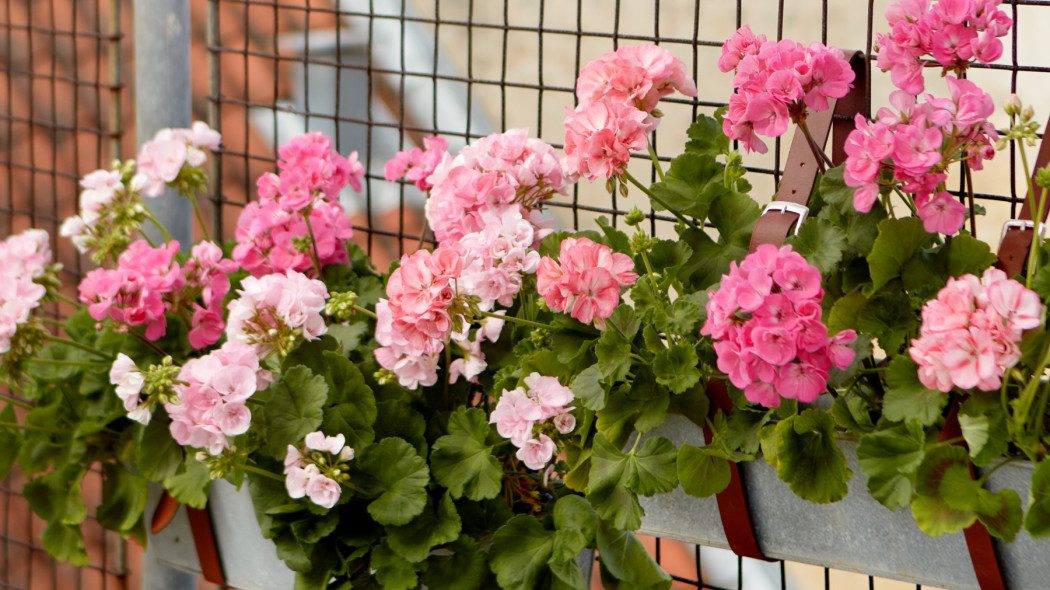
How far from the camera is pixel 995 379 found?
0.49 metres

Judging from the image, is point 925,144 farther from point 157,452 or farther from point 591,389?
point 157,452

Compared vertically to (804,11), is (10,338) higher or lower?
lower

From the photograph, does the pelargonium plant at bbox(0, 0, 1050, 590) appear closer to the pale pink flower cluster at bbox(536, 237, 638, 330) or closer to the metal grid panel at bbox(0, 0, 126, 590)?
the pale pink flower cluster at bbox(536, 237, 638, 330)

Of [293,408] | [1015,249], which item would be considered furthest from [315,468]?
[1015,249]

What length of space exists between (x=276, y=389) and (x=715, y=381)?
1.10ft

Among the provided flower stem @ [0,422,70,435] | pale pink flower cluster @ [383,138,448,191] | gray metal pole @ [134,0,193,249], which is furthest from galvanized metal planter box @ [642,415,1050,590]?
gray metal pole @ [134,0,193,249]

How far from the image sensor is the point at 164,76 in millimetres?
1093

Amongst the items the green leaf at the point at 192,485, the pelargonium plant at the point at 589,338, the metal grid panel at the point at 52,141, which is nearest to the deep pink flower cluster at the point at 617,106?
the pelargonium plant at the point at 589,338

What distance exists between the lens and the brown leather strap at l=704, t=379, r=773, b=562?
651 millimetres

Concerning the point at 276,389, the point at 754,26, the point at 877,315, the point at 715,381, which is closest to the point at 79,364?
the point at 276,389

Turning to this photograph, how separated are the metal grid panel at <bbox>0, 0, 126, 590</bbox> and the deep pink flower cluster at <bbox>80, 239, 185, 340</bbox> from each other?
43 centimetres

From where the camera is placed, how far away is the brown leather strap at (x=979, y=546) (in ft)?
1.86

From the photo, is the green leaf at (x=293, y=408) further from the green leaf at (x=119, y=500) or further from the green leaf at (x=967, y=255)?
the green leaf at (x=967, y=255)

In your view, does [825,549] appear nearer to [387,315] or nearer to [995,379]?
[995,379]
